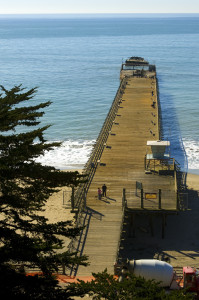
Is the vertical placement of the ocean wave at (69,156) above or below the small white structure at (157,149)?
below

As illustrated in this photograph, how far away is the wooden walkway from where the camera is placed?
23797mm

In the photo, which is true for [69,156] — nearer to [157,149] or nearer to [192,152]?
[192,152]

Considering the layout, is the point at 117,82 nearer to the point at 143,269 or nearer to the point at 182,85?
the point at 182,85

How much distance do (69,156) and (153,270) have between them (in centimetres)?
2840

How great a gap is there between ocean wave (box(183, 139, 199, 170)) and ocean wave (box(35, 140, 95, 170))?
9.22m

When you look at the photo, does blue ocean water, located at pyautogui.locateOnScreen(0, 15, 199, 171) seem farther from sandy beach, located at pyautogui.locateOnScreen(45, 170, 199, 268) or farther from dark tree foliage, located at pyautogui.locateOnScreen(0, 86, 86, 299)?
dark tree foliage, located at pyautogui.locateOnScreen(0, 86, 86, 299)

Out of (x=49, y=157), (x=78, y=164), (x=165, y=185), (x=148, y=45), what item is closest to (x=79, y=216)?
(x=165, y=185)

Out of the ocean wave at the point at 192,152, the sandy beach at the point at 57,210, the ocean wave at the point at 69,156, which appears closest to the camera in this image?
the sandy beach at the point at 57,210

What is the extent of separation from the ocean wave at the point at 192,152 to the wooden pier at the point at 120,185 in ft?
16.3

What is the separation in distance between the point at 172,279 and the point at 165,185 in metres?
10.2

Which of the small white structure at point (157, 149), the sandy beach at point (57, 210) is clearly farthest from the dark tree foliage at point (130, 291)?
the small white structure at point (157, 149)

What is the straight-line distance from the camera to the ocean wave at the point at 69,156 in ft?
149

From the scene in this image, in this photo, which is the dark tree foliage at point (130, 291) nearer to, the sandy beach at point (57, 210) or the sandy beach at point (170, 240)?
the sandy beach at point (170, 240)

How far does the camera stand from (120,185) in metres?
30.6
